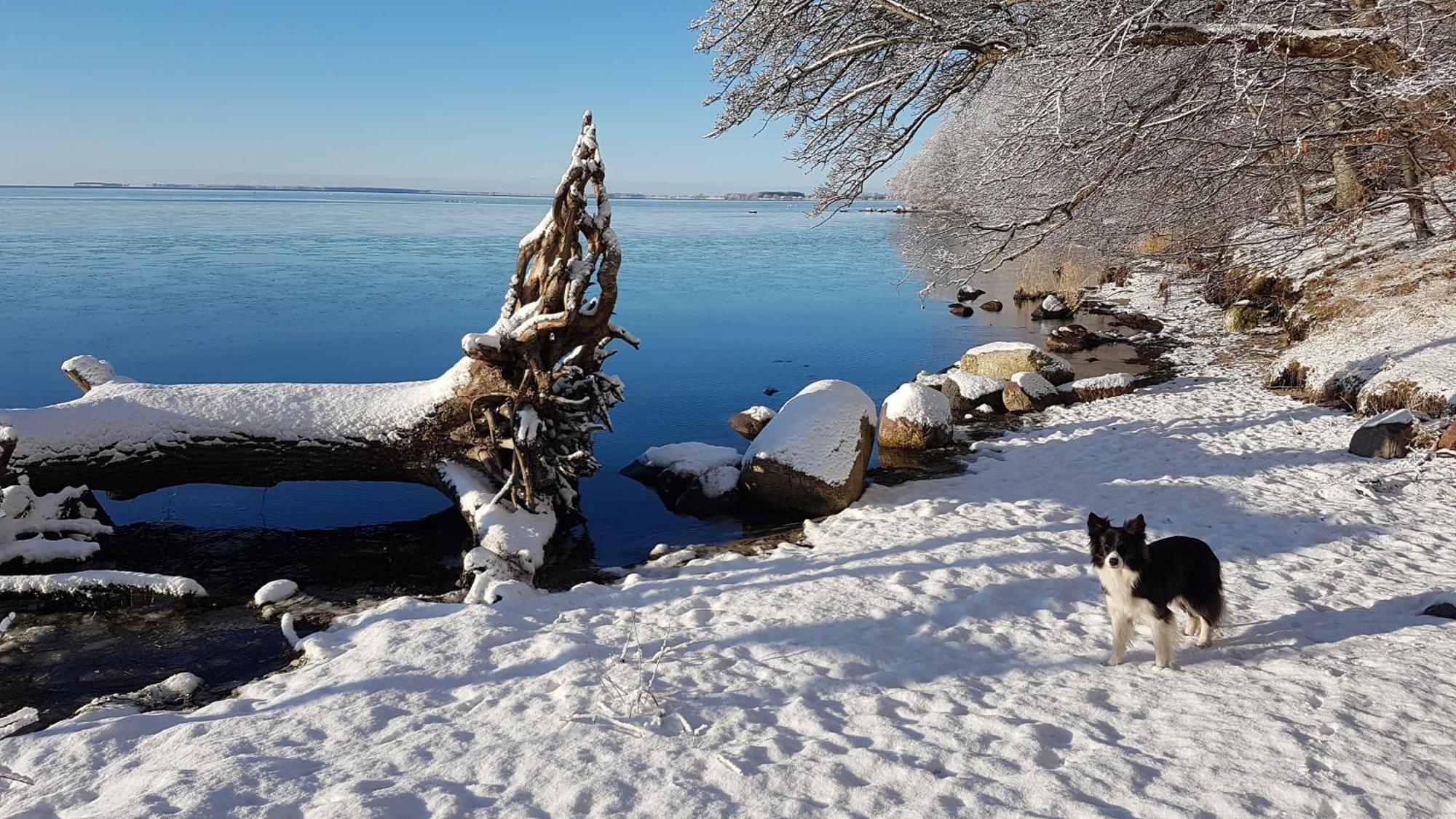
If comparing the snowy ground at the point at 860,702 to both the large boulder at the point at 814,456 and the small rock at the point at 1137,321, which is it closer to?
the large boulder at the point at 814,456

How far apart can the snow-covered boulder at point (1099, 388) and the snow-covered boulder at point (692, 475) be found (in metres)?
7.57

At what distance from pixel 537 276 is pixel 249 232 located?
5769 centimetres

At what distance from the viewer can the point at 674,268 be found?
41.9 meters

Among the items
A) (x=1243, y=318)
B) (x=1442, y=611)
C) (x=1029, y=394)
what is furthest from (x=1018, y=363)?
(x=1442, y=611)

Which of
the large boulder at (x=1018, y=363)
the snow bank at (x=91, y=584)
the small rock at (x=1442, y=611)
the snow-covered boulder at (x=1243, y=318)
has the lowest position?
the snow bank at (x=91, y=584)

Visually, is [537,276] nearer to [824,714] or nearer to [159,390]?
[159,390]

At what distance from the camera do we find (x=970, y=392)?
15555mm

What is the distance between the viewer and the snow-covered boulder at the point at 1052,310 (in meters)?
27.4

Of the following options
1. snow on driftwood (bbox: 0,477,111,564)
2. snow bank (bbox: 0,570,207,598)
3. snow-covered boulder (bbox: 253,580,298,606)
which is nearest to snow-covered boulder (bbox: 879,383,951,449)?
snow-covered boulder (bbox: 253,580,298,606)

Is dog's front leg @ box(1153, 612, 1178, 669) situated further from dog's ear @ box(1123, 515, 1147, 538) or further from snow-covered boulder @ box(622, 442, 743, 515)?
snow-covered boulder @ box(622, 442, 743, 515)

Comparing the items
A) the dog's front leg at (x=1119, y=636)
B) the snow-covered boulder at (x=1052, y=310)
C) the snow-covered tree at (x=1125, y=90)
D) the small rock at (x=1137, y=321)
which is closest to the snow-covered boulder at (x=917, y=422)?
the snow-covered tree at (x=1125, y=90)

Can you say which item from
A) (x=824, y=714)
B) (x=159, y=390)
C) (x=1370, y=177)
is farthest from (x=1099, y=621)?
(x=159, y=390)

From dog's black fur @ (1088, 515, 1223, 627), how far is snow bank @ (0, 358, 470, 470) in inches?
293

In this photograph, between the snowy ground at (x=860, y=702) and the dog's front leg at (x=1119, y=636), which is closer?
the snowy ground at (x=860, y=702)
